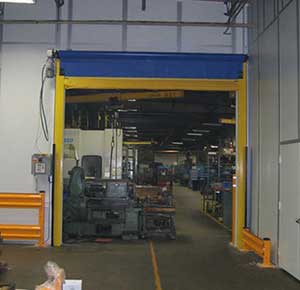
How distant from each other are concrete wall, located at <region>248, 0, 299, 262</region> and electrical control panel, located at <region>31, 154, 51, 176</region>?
3353 mm

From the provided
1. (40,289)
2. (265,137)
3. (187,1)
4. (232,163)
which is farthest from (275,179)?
(232,163)

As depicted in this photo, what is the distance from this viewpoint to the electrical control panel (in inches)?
284

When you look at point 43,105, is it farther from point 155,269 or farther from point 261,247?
point 261,247

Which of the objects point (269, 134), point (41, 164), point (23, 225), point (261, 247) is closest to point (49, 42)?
point (41, 164)

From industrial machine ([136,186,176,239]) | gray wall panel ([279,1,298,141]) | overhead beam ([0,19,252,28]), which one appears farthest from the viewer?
industrial machine ([136,186,176,239])

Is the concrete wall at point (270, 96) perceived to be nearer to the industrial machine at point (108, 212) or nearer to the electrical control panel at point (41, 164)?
the industrial machine at point (108, 212)

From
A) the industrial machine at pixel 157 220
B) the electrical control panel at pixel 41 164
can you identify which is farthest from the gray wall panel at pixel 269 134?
the electrical control panel at pixel 41 164

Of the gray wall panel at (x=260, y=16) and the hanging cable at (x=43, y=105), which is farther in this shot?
the hanging cable at (x=43, y=105)

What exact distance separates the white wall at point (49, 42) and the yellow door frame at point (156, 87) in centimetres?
20

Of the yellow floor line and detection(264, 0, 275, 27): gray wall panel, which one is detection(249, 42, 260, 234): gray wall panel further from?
the yellow floor line

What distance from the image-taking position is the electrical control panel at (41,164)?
23.7 feet

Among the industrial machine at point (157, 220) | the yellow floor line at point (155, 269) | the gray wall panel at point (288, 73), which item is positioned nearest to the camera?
the yellow floor line at point (155, 269)

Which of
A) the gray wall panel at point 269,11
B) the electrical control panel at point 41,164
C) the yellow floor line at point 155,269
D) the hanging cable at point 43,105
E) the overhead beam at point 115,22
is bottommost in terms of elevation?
the yellow floor line at point 155,269

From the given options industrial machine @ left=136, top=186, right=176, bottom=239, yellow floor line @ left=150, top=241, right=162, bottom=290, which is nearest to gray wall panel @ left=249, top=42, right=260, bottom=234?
yellow floor line @ left=150, top=241, right=162, bottom=290
